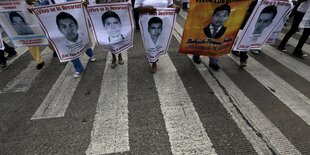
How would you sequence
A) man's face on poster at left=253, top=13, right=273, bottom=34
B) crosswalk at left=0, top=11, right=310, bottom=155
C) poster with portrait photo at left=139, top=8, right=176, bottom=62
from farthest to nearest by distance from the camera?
1. man's face on poster at left=253, top=13, right=273, bottom=34
2. poster with portrait photo at left=139, top=8, right=176, bottom=62
3. crosswalk at left=0, top=11, right=310, bottom=155

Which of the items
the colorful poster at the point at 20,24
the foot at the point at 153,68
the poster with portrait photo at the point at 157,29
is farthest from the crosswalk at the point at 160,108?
the colorful poster at the point at 20,24

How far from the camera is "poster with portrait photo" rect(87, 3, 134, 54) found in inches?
187

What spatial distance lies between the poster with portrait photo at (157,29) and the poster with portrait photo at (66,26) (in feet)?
4.00

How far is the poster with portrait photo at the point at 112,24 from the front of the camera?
4.76 meters

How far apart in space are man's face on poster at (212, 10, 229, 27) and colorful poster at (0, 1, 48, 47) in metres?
3.69

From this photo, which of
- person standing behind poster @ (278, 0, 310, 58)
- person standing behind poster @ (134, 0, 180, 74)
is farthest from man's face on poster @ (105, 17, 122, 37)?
person standing behind poster @ (278, 0, 310, 58)

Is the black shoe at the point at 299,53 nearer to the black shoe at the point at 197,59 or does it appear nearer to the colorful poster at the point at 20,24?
the black shoe at the point at 197,59

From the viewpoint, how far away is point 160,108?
13.0 feet

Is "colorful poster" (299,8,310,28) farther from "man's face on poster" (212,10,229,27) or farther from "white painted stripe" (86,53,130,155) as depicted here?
"white painted stripe" (86,53,130,155)

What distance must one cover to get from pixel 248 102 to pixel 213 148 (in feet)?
4.74

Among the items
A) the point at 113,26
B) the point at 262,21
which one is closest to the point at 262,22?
the point at 262,21

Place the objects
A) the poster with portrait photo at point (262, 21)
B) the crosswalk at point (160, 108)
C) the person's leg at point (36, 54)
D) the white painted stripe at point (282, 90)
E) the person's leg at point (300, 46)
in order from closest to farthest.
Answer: the crosswalk at point (160, 108)
the white painted stripe at point (282, 90)
the poster with portrait photo at point (262, 21)
the person's leg at point (36, 54)
the person's leg at point (300, 46)

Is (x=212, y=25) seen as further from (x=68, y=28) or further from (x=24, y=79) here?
(x=24, y=79)

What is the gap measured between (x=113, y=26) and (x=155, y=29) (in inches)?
35.6
